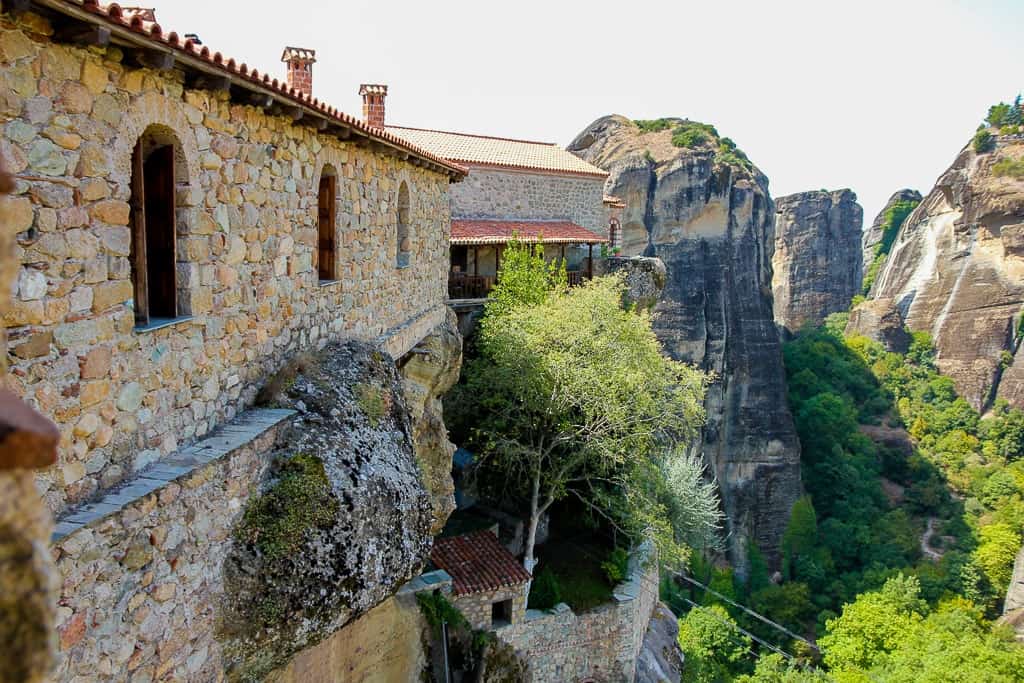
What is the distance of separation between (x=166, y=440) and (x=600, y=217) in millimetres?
24934

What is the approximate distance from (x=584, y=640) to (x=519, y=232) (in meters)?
12.4

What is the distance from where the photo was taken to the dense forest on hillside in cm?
2861

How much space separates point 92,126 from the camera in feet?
13.2

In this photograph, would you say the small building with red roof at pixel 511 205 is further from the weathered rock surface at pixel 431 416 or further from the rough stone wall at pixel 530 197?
the weathered rock surface at pixel 431 416

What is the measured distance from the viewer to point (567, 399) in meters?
16.0

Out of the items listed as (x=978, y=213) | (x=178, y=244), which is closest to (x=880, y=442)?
(x=978, y=213)

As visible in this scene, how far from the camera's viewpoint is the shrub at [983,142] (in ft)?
156

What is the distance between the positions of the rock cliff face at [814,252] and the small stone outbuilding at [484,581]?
2101 inches

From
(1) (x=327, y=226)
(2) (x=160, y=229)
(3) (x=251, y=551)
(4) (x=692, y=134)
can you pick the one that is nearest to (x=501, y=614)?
(1) (x=327, y=226)

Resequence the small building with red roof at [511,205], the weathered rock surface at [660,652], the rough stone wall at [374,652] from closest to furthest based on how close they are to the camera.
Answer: the rough stone wall at [374,652] → the weathered rock surface at [660,652] → the small building with red roof at [511,205]

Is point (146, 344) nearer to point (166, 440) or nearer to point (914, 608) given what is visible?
point (166, 440)

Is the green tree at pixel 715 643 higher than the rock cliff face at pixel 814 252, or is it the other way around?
the rock cliff face at pixel 814 252

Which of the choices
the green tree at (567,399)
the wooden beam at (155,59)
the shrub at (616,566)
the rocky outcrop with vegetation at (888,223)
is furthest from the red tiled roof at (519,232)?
the rocky outcrop with vegetation at (888,223)

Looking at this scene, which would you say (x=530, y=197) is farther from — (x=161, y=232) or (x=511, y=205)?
(x=161, y=232)
